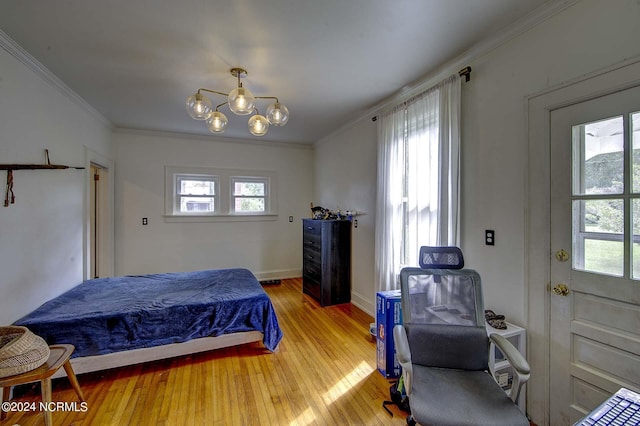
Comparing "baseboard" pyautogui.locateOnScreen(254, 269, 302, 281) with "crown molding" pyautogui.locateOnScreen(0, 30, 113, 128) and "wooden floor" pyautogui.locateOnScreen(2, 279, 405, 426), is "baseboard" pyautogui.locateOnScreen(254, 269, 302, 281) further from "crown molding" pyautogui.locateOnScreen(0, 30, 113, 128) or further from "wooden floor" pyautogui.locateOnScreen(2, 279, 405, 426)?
"crown molding" pyautogui.locateOnScreen(0, 30, 113, 128)

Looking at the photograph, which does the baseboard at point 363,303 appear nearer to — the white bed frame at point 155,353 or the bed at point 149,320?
the bed at point 149,320

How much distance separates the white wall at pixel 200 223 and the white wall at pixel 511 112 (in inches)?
139

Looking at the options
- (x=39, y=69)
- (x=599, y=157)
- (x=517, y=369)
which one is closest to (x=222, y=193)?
(x=39, y=69)

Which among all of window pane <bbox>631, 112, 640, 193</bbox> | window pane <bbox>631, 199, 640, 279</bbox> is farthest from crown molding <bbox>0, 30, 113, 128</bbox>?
window pane <bbox>631, 199, 640, 279</bbox>

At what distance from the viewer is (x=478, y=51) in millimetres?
2072

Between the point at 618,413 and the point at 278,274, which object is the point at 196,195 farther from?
the point at 618,413

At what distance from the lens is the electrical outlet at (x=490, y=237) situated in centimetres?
202

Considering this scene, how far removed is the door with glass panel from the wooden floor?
1075 mm

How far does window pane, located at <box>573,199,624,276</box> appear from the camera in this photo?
1.44 meters

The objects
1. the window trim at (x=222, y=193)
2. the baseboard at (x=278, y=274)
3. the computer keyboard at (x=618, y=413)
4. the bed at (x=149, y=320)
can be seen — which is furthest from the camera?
the baseboard at (x=278, y=274)

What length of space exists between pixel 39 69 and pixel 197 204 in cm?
262

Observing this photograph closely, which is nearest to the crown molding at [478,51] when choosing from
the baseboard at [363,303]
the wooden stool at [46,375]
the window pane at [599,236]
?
the window pane at [599,236]

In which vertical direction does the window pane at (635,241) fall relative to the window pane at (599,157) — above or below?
below

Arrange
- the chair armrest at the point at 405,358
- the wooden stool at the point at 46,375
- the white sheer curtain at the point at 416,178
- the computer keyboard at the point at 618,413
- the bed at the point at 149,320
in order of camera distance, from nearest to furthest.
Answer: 1. the computer keyboard at the point at 618,413
2. the chair armrest at the point at 405,358
3. the wooden stool at the point at 46,375
4. the bed at the point at 149,320
5. the white sheer curtain at the point at 416,178
